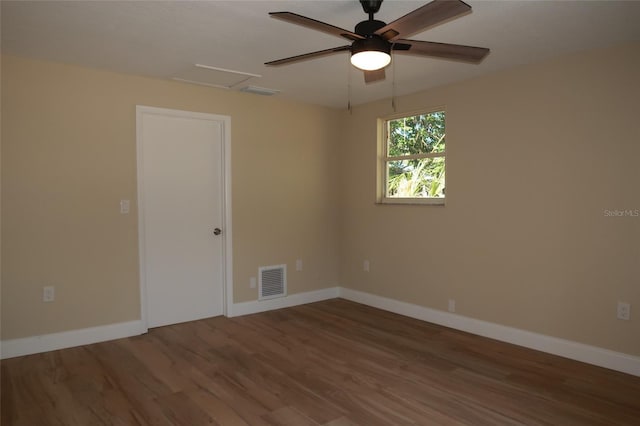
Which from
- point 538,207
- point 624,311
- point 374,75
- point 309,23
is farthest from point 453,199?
point 309,23

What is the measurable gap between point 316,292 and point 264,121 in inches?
85.5

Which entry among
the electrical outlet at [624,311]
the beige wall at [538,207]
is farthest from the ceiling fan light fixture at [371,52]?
the electrical outlet at [624,311]

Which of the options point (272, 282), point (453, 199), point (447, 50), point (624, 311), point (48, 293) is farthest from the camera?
point (272, 282)

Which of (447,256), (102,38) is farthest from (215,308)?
(102,38)

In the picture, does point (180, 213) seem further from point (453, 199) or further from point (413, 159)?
point (453, 199)

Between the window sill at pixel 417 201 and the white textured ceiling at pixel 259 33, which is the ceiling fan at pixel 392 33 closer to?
the white textured ceiling at pixel 259 33

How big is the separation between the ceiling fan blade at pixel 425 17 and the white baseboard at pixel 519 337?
2800 mm

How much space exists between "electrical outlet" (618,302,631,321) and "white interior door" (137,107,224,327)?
3598 millimetres

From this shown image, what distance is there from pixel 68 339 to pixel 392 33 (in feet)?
11.7

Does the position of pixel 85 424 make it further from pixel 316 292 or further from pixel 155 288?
pixel 316 292

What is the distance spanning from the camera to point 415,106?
4.58 metres

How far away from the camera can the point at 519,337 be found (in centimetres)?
374

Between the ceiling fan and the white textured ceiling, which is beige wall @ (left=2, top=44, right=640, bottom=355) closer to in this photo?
the white textured ceiling

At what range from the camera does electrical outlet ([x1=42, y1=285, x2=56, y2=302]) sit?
3.59 metres
